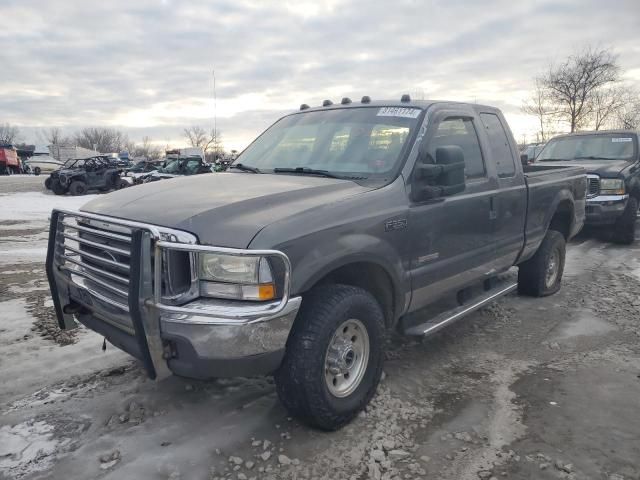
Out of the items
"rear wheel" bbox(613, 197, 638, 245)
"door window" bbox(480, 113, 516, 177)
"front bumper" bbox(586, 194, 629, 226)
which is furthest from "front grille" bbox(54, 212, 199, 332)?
"rear wheel" bbox(613, 197, 638, 245)

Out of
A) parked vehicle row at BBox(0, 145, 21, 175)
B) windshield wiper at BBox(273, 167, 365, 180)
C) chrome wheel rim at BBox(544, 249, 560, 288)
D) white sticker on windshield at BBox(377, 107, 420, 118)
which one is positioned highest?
parked vehicle row at BBox(0, 145, 21, 175)

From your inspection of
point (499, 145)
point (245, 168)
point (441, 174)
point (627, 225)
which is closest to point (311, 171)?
point (245, 168)

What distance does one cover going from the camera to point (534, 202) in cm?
505

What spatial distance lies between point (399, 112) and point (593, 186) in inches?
252

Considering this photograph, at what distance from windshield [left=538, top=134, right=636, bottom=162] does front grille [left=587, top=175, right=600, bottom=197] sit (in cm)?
96

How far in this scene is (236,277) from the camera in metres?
2.55

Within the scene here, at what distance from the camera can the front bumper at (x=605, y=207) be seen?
339 inches

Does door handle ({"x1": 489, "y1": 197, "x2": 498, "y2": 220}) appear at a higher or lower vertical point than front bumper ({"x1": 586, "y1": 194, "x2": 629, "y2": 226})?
higher

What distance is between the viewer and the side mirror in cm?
342

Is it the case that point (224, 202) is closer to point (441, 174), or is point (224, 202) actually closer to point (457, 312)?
point (441, 174)

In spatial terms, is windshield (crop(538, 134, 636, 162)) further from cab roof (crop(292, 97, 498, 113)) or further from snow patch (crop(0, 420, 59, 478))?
snow patch (crop(0, 420, 59, 478))

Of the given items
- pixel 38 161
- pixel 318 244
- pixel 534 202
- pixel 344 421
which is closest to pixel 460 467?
pixel 344 421

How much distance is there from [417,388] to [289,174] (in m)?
1.84

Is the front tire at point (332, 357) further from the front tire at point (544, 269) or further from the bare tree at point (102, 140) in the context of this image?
the bare tree at point (102, 140)
